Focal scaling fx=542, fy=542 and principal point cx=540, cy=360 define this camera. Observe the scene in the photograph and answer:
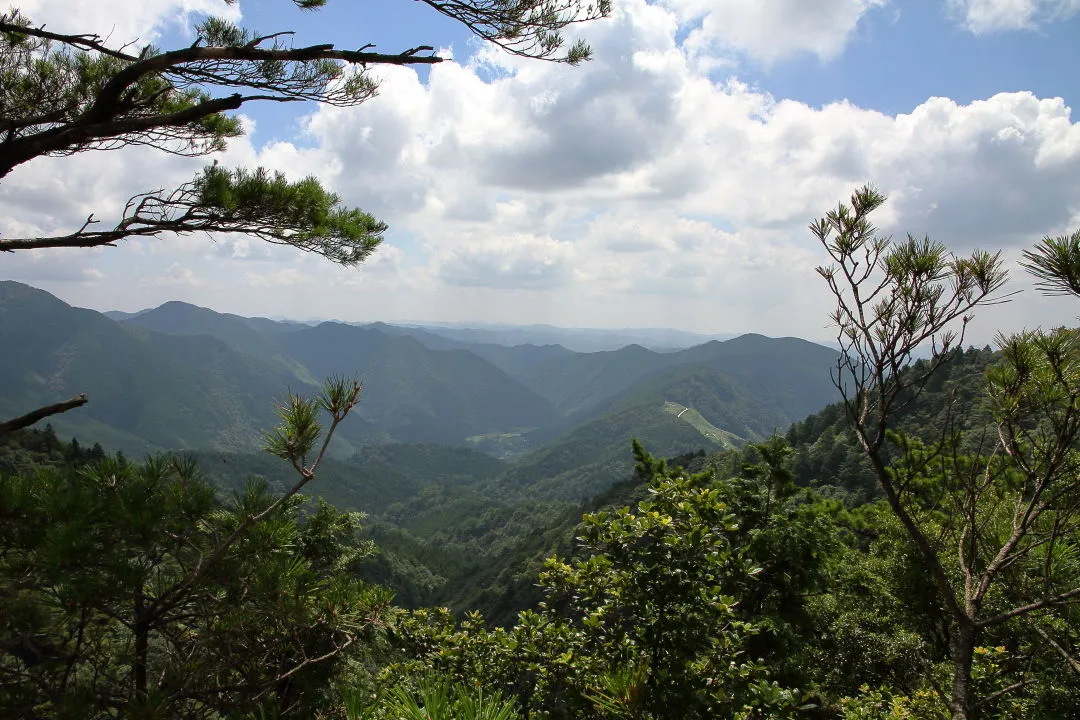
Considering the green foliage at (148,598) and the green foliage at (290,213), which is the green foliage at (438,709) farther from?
the green foliage at (290,213)

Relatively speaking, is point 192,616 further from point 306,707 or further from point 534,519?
point 534,519

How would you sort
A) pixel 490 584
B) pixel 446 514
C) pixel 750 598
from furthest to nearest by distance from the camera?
pixel 446 514, pixel 490 584, pixel 750 598

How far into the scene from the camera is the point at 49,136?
12.3 ft

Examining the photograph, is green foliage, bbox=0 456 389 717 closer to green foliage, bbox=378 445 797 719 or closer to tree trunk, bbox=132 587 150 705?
tree trunk, bbox=132 587 150 705

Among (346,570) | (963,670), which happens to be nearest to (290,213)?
(346,570)

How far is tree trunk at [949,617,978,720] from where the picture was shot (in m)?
2.92

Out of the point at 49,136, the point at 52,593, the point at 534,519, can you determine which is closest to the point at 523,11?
the point at 49,136

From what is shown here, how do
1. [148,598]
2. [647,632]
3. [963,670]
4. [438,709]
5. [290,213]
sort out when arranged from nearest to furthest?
[438,709], [148,598], [963,670], [647,632], [290,213]

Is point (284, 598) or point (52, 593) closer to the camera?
point (52, 593)

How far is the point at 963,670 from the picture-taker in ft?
9.82

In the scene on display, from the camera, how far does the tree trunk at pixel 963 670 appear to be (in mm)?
2916

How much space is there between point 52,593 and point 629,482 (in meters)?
105

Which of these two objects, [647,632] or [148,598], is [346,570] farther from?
[647,632]

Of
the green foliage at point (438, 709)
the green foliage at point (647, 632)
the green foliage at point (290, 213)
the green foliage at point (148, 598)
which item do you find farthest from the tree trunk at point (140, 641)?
the green foliage at point (290, 213)
